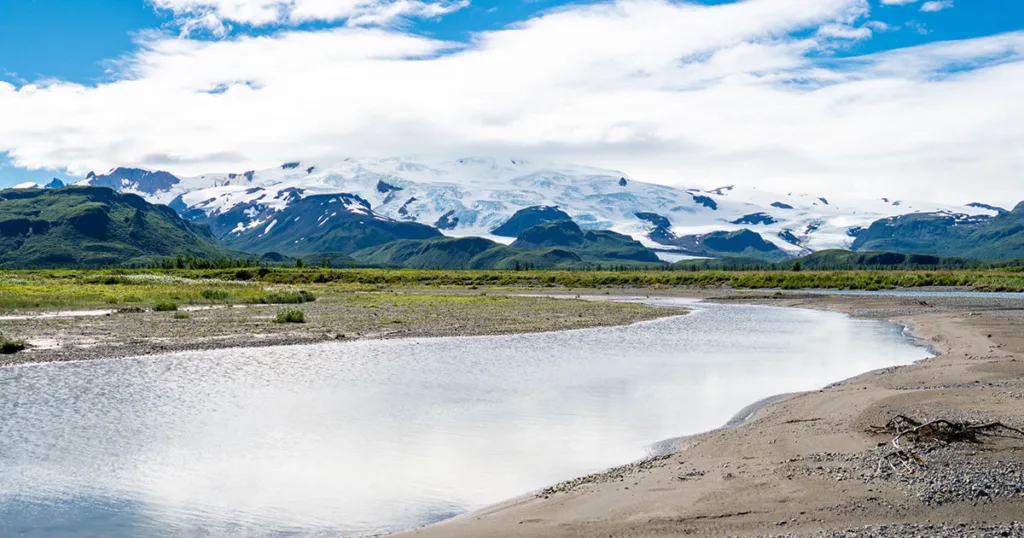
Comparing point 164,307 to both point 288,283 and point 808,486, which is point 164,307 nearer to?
point 808,486

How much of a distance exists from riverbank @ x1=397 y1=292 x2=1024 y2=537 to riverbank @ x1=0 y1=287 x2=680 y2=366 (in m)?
26.2

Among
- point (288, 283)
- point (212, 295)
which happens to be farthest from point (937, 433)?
point (288, 283)

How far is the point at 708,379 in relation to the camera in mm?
29672

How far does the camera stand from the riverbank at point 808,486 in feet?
39.0

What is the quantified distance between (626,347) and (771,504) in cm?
2788

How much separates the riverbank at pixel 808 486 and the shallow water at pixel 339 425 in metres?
1.62

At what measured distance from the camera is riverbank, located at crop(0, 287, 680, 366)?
37.5 m

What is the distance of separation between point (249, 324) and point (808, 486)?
40540 millimetres

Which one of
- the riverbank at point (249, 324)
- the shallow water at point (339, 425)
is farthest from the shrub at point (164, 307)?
the shallow water at point (339, 425)

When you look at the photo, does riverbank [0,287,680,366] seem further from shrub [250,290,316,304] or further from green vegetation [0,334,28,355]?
shrub [250,290,316,304]

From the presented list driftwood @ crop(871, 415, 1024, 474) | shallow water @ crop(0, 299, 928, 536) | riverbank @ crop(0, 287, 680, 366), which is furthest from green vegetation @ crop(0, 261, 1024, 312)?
driftwood @ crop(871, 415, 1024, 474)

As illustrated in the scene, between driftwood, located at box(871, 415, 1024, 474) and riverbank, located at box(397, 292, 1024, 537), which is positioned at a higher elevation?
driftwood, located at box(871, 415, 1024, 474)

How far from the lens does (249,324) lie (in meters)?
48.9

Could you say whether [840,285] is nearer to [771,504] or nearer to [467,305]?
[467,305]
